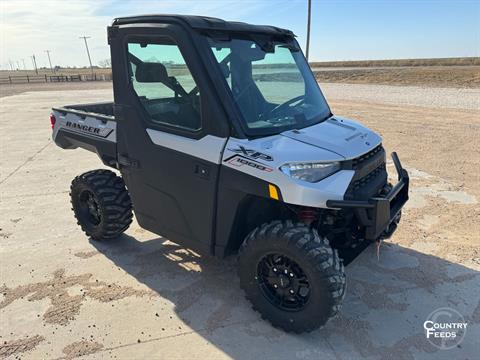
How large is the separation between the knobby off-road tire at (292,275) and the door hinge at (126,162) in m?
1.30

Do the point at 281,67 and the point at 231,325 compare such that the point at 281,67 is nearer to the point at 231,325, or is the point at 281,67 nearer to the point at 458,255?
the point at 231,325

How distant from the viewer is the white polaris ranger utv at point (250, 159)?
9.44 ft

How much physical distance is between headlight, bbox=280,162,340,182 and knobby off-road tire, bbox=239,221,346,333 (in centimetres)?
37

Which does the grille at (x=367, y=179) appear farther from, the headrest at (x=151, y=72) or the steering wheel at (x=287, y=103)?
the headrest at (x=151, y=72)

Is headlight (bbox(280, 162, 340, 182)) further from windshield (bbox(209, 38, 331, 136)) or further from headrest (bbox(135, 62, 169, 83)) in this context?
headrest (bbox(135, 62, 169, 83))

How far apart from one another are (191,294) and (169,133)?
55.6 inches

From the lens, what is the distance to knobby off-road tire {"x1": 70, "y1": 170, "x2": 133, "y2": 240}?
4.24 m

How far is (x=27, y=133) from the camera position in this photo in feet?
38.8

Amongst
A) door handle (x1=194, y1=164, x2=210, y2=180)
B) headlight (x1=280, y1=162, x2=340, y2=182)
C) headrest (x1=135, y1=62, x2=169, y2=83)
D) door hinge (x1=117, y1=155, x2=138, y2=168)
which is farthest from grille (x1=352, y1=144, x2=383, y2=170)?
door hinge (x1=117, y1=155, x2=138, y2=168)

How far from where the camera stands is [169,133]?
3369 millimetres

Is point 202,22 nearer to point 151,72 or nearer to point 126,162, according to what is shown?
Result: point 151,72

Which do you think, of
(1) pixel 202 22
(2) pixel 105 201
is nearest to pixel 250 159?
(1) pixel 202 22

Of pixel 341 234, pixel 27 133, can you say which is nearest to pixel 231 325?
pixel 341 234

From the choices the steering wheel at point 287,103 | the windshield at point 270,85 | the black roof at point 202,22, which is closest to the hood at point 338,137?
the windshield at point 270,85
